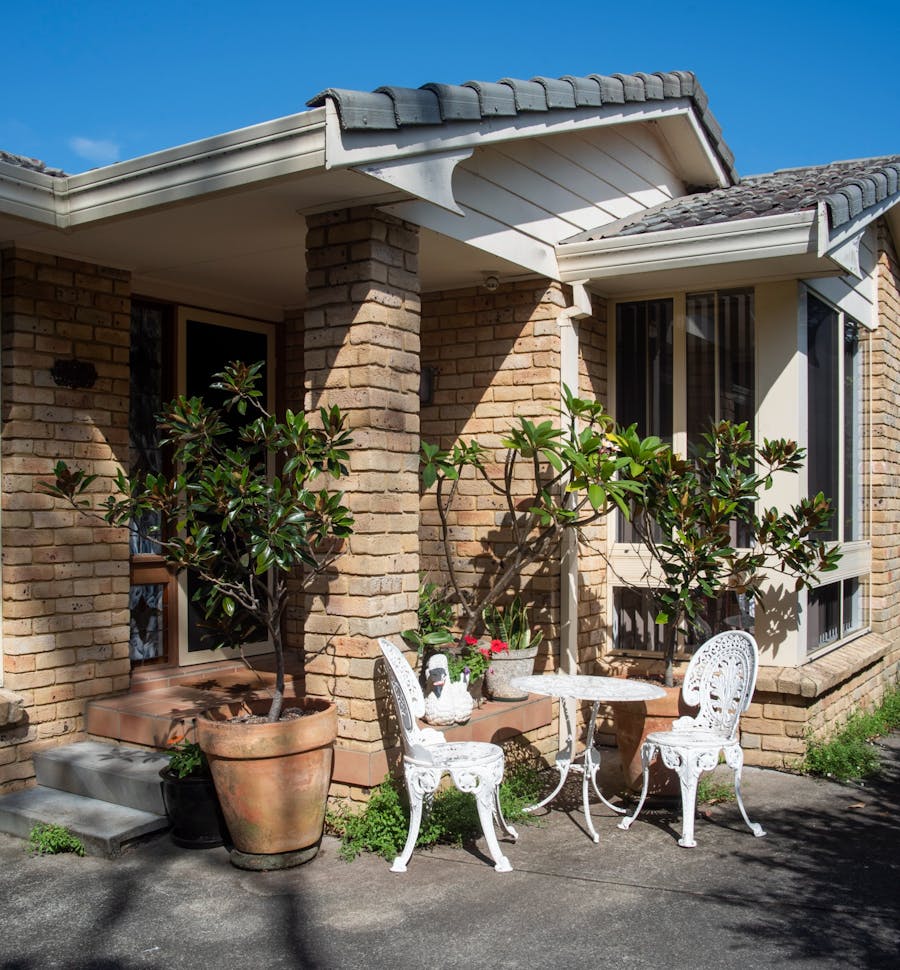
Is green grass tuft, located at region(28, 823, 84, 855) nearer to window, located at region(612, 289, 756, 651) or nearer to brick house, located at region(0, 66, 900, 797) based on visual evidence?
brick house, located at region(0, 66, 900, 797)

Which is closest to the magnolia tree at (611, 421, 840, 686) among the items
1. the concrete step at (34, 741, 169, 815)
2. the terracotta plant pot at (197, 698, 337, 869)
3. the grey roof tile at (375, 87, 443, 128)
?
the grey roof tile at (375, 87, 443, 128)

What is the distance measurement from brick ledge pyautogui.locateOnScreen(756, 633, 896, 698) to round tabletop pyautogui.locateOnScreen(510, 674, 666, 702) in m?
1.13

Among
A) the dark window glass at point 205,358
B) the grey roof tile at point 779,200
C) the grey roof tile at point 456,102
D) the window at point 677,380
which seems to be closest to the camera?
the grey roof tile at point 456,102

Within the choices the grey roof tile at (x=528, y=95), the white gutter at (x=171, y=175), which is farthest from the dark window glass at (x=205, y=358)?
the grey roof tile at (x=528, y=95)

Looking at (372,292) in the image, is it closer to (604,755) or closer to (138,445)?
(138,445)

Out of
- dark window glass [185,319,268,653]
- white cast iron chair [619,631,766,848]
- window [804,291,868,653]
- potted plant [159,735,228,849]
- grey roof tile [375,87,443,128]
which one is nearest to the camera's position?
grey roof tile [375,87,443,128]

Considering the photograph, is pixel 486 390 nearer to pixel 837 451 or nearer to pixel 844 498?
pixel 837 451

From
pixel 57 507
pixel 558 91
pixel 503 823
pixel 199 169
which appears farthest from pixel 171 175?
pixel 503 823

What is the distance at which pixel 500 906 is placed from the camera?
4.19 meters

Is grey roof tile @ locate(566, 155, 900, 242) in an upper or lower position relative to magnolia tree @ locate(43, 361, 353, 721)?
upper

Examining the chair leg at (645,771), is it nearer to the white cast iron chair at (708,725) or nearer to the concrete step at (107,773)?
the white cast iron chair at (708,725)

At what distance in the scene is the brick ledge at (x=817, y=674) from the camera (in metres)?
6.14

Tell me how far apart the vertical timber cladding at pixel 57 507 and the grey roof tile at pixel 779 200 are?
3.07 metres

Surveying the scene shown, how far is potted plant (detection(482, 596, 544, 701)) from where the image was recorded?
19.9ft
